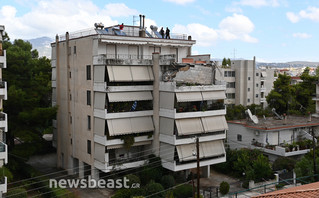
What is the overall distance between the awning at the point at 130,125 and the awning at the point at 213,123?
5.19m

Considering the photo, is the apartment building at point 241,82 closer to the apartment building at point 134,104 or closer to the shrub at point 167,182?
the apartment building at point 134,104

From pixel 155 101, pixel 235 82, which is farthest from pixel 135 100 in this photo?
pixel 235 82

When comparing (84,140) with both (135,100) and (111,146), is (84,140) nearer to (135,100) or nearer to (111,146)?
(111,146)

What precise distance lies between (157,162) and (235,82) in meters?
32.0

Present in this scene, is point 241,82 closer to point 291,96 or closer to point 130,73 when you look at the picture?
point 291,96

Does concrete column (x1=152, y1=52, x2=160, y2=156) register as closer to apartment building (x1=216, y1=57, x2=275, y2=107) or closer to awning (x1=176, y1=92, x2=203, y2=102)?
awning (x1=176, y1=92, x2=203, y2=102)

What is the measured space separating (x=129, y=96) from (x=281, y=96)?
33432 millimetres

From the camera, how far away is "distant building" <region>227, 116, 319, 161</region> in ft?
129

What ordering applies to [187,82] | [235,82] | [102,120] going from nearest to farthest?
[102,120] < [187,82] < [235,82]

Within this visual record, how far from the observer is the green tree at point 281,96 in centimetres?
5766

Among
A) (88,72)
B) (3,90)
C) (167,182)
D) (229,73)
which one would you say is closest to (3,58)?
(3,90)

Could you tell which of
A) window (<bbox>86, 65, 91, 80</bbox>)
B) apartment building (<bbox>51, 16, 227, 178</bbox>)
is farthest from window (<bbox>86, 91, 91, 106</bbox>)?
window (<bbox>86, 65, 91, 80</bbox>)

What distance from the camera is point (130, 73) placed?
109 ft

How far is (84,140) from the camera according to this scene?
35438 millimetres
